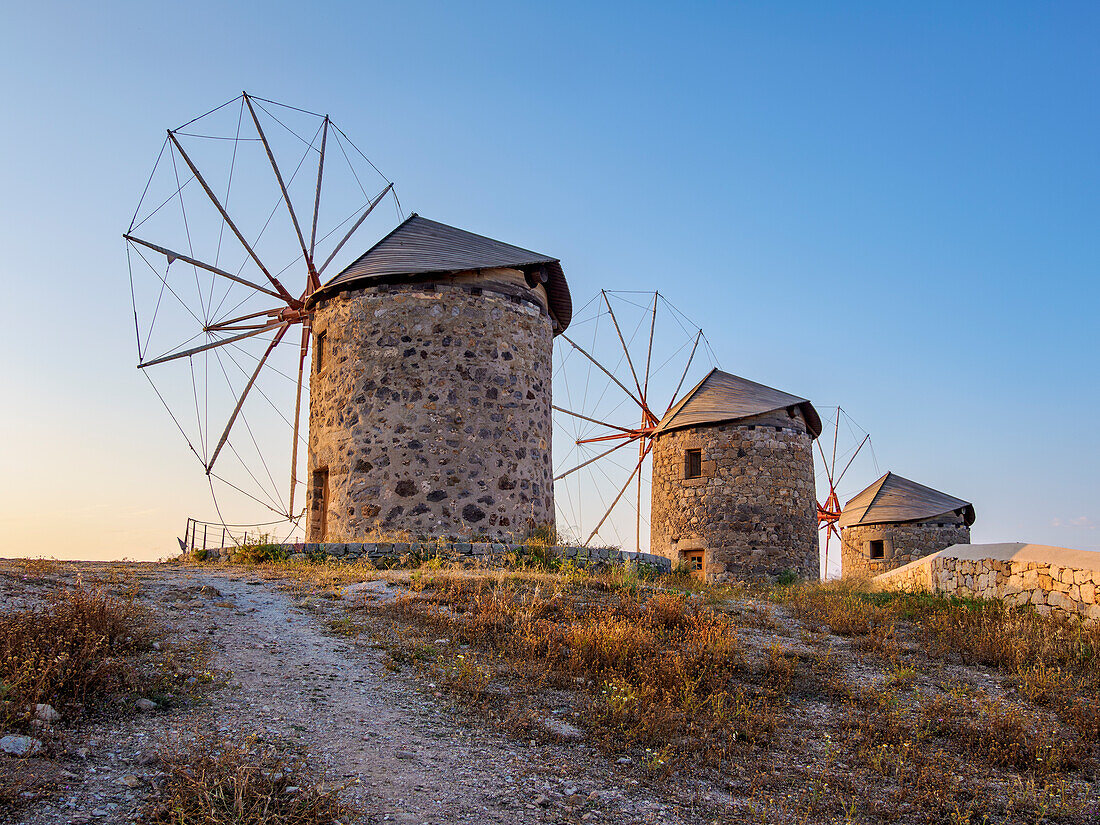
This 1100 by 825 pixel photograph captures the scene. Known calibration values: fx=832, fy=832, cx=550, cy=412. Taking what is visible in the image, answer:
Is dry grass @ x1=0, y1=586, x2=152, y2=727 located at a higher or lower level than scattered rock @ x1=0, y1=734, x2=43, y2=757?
higher

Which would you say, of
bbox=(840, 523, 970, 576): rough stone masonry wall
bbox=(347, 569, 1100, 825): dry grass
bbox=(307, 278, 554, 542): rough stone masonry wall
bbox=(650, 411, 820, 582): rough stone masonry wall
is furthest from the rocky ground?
bbox=(840, 523, 970, 576): rough stone masonry wall

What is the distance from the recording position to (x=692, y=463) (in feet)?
68.1

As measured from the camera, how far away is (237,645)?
20.8 feet

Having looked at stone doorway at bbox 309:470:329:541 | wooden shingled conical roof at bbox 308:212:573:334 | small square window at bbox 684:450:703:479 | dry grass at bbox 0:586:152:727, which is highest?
wooden shingled conical roof at bbox 308:212:573:334

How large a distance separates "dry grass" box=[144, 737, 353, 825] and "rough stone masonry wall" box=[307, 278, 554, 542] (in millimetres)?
7676

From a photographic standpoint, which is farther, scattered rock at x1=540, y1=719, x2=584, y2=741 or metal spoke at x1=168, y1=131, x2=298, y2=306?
metal spoke at x1=168, y1=131, x2=298, y2=306

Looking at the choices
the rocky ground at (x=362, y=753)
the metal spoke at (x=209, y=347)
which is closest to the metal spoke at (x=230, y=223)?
the metal spoke at (x=209, y=347)

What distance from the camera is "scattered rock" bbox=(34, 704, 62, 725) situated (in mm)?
4453

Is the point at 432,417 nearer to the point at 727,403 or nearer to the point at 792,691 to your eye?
the point at 792,691

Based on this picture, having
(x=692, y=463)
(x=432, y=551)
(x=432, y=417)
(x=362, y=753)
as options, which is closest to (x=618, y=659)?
(x=362, y=753)

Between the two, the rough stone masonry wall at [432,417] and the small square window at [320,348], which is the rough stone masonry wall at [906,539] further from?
the small square window at [320,348]

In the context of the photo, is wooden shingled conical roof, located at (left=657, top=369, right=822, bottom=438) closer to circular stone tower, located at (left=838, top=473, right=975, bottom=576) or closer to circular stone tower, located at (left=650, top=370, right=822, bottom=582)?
circular stone tower, located at (left=650, top=370, right=822, bottom=582)

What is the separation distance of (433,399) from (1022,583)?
326 inches

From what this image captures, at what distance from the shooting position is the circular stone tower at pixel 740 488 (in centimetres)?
1958
